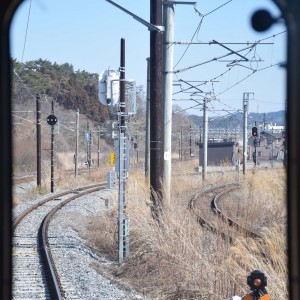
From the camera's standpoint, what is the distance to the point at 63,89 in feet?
275

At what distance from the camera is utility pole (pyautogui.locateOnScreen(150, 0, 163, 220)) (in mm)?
12273

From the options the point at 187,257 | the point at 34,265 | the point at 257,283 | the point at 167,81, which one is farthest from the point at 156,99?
the point at 257,283

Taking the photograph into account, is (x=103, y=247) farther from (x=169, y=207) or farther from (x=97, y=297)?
(x=97, y=297)

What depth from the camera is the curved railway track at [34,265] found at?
8.47 meters

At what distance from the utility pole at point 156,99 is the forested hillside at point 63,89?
64.4 m

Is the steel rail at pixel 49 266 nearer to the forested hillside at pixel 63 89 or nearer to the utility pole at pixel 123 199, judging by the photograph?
the utility pole at pixel 123 199

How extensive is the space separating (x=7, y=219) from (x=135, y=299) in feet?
16.5

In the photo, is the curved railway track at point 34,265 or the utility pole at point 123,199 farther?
the utility pole at point 123,199

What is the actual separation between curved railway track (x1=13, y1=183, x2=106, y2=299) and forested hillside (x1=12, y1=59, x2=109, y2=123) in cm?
6141

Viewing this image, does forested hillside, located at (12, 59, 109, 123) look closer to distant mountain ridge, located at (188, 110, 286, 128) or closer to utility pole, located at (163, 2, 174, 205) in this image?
distant mountain ridge, located at (188, 110, 286, 128)

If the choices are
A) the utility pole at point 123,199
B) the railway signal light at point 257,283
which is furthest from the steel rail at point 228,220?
the railway signal light at point 257,283

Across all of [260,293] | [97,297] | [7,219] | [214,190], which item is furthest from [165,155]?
[214,190]

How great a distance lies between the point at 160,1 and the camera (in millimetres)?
12375

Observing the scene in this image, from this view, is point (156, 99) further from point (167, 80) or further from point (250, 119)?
point (250, 119)
